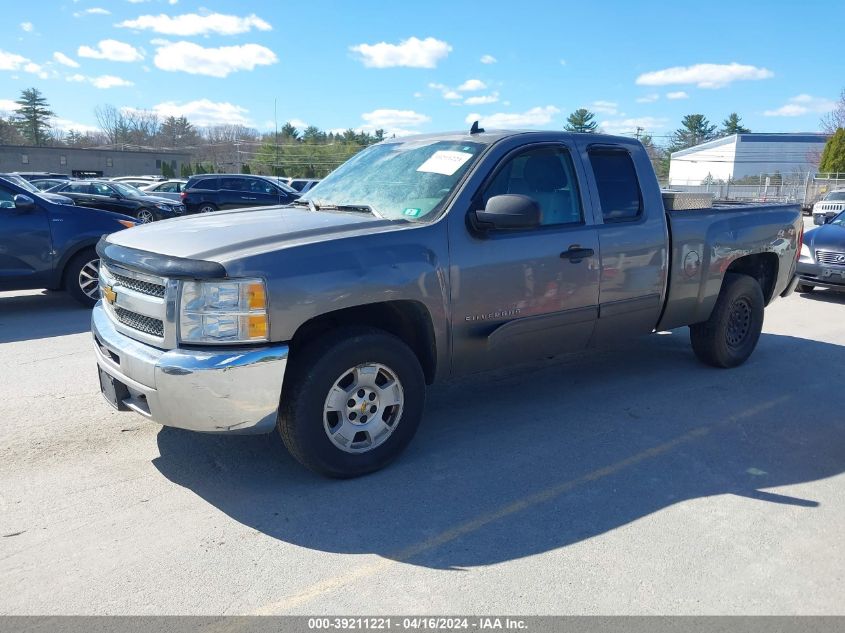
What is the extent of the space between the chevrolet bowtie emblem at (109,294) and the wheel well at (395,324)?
1.10m

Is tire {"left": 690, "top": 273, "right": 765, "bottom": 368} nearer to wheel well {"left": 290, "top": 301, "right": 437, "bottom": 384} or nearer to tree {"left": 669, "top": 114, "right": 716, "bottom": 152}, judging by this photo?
wheel well {"left": 290, "top": 301, "right": 437, "bottom": 384}

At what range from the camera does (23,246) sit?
26.4 feet

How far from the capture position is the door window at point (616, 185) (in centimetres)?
495

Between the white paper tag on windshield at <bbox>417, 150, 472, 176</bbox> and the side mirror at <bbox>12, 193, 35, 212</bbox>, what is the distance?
19.4ft

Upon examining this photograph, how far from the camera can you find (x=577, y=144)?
490 cm

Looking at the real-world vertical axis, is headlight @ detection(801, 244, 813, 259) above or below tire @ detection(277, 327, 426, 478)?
above

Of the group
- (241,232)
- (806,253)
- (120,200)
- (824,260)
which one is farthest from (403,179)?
(120,200)

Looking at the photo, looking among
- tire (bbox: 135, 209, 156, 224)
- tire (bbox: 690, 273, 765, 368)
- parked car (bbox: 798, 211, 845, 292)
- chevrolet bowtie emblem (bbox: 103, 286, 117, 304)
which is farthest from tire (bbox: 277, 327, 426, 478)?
tire (bbox: 135, 209, 156, 224)

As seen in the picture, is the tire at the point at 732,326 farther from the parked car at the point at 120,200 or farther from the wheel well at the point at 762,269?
the parked car at the point at 120,200

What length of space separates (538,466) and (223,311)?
2088 mm

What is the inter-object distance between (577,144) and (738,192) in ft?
134

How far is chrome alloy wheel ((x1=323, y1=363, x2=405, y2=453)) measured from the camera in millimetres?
3725

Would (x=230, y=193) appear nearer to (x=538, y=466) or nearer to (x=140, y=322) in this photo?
(x=140, y=322)

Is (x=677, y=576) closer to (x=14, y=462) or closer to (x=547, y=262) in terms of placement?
(x=547, y=262)
